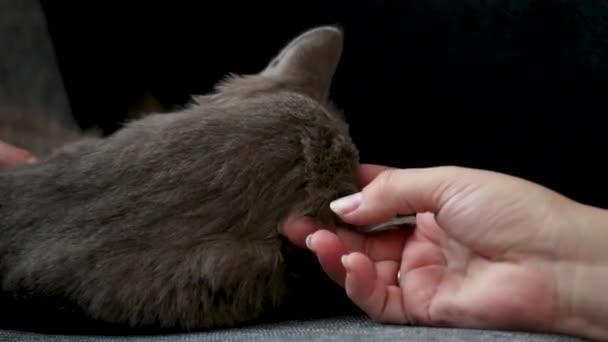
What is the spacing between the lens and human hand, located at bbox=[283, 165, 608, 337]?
92 centimetres

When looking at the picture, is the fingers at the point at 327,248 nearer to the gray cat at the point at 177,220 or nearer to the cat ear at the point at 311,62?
the gray cat at the point at 177,220

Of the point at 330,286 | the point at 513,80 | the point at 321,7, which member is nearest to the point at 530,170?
the point at 513,80

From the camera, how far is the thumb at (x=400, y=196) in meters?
0.98

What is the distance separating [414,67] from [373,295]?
0.83 metres

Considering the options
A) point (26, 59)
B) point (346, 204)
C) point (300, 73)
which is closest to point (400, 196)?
point (346, 204)

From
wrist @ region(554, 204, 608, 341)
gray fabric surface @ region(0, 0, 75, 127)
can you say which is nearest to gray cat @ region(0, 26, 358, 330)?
wrist @ region(554, 204, 608, 341)

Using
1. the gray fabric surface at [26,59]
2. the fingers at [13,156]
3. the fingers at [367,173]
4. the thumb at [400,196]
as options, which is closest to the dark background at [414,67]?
the gray fabric surface at [26,59]

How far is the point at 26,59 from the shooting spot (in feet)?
5.52

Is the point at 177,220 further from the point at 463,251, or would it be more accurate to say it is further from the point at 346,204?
the point at 463,251

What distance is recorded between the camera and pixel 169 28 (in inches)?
70.0

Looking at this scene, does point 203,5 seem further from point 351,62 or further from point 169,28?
point 351,62

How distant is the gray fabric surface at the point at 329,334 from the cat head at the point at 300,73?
35 centimetres

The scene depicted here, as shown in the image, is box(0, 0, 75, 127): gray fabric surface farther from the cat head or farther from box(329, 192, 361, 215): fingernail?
box(329, 192, 361, 215): fingernail

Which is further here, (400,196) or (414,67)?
Result: (414,67)
